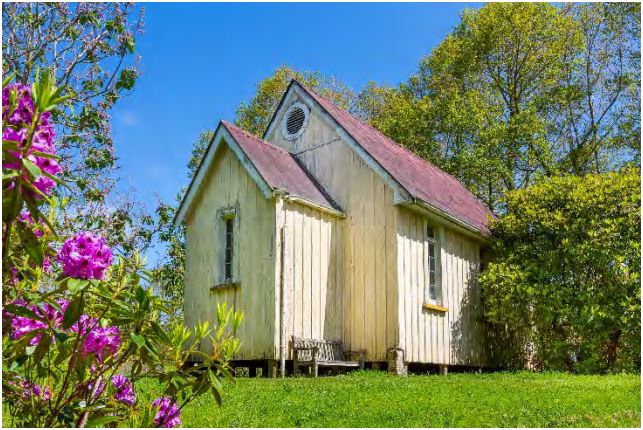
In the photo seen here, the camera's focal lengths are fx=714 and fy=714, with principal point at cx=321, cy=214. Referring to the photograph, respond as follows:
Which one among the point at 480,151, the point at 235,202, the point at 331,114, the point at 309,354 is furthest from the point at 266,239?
the point at 480,151

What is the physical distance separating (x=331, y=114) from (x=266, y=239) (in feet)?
13.3

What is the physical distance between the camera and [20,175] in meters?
3.06

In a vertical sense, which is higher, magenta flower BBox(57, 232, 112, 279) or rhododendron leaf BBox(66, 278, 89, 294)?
magenta flower BBox(57, 232, 112, 279)

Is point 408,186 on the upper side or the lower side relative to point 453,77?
lower

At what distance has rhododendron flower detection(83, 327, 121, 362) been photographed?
12.8 ft

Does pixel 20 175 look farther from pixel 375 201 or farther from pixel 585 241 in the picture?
pixel 585 241

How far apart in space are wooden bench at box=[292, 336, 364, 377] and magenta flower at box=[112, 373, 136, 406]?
9.18 meters

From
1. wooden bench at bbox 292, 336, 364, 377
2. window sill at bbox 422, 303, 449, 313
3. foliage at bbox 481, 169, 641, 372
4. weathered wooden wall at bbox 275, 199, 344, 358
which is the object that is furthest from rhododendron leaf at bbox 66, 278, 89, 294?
foliage at bbox 481, 169, 641, 372

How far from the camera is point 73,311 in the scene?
3516 millimetres

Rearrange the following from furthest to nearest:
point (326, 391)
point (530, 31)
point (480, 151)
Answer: point (530, 31), point (480, 151), point (326, 391)

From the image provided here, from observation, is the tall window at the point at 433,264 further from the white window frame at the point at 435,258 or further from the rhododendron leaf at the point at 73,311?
the rhododendron leaf at the point at 73,311

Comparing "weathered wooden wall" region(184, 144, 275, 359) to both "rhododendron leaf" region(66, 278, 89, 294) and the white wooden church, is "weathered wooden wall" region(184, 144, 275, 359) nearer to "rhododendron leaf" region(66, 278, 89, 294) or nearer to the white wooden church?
the white wooden church

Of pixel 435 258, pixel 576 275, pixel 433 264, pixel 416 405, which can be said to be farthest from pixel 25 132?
pixel 576 275

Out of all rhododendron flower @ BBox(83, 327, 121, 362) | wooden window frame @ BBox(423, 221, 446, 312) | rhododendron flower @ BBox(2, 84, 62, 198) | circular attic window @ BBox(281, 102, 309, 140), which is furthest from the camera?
circular attic window @ BBox(281, 102, 309, 140)
